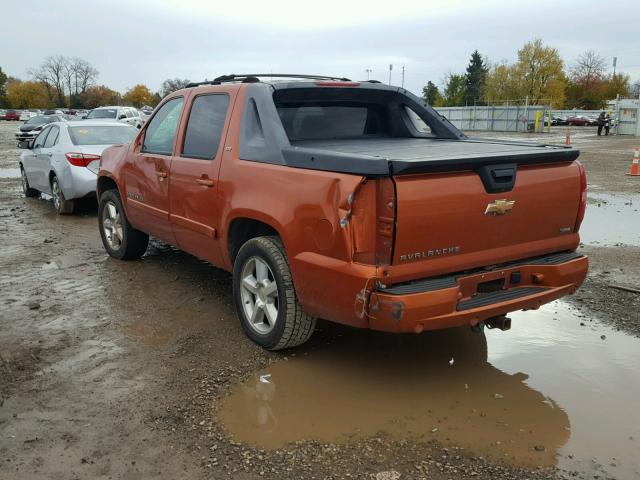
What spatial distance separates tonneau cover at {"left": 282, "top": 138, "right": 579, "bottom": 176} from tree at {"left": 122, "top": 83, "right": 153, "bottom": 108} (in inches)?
5158

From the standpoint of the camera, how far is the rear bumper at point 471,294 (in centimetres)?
334

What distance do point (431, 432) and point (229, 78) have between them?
3.33 m

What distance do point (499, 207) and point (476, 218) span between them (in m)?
0.18

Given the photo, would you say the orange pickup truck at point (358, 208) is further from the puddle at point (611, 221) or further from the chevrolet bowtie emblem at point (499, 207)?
the puddle at point (611, 221)

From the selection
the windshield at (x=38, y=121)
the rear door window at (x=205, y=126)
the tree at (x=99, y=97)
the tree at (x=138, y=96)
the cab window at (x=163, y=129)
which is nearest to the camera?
the rear door window at (x=205, y=126)

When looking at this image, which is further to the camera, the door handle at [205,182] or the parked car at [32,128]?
the parked car at [32,128]

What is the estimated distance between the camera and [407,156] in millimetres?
3592

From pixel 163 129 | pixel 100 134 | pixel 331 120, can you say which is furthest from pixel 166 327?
pixel 100 134

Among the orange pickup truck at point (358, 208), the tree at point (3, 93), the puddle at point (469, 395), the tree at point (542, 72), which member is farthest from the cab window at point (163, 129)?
the tree at point (3, 93)

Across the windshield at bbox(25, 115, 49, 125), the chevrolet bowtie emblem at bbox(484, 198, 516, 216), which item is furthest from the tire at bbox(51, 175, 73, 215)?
the windshield at bbox(25, 115, 49, 125)

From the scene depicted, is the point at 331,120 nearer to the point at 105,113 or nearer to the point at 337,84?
the point at 337,84

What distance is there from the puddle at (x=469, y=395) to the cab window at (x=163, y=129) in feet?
7.56

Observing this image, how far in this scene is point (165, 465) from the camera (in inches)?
119

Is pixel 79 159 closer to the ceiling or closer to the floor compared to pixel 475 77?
closer to the floor
